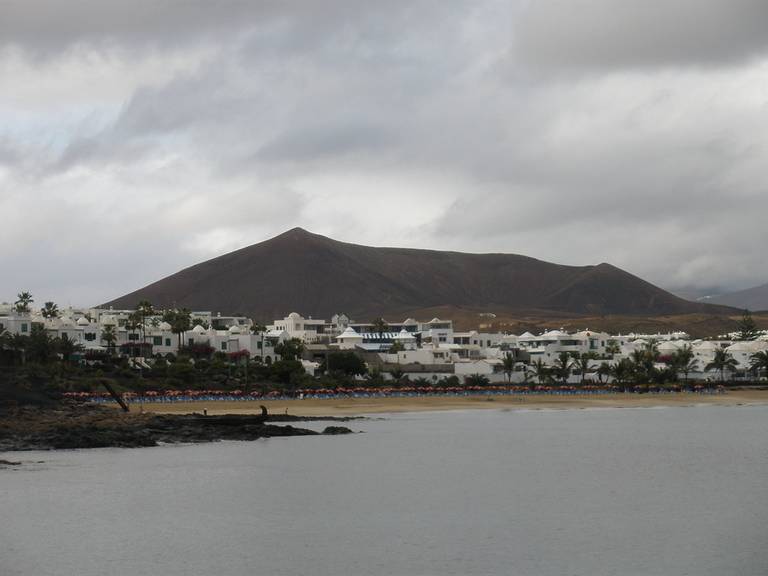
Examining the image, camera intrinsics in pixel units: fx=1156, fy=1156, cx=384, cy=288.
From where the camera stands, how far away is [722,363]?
5413 inches

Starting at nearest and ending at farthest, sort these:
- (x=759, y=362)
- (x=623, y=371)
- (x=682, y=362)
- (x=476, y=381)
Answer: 1. (x=476, y=381)
2. (x=623, y=371)
3. (x=682, y=362)
4. (x=759, y=362)

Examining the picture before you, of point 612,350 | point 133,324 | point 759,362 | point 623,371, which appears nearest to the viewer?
point 623,371

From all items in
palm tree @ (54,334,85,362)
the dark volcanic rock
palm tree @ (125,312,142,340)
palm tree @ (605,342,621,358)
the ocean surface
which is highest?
palm tree @ (125,312,142,340)

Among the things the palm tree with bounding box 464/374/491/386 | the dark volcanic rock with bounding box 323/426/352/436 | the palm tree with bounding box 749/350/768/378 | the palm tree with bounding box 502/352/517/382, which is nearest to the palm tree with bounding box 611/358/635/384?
the palm tree with bounding box 502/352/517/382

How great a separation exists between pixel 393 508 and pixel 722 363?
337 ft

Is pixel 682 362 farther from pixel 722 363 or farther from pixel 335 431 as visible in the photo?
pixel 335 431

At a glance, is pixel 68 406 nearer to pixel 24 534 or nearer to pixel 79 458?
pixel 79 458

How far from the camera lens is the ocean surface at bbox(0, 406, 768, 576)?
32656 mm

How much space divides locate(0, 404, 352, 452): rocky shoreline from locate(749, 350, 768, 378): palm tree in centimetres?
7471

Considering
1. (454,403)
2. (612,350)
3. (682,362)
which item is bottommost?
(454,403)

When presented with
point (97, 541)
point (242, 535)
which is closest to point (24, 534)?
point (97, 541)

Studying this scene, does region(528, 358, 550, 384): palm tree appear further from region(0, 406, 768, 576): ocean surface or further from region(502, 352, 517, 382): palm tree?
→ region(0, 406, 768, 576): ocean surface

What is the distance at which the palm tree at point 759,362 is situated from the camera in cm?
13450

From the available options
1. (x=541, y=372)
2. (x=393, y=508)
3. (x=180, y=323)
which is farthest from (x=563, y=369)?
(x=393, y=508)
